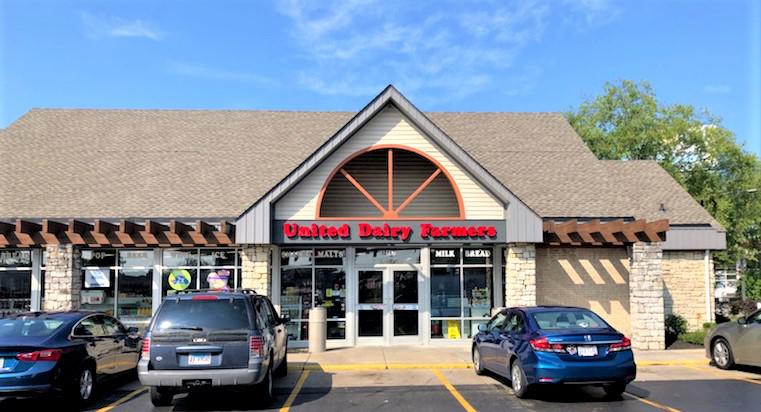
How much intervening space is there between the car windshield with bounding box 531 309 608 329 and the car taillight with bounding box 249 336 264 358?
4758 mm

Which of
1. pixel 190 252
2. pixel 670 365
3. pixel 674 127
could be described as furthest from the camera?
pixel 674 127

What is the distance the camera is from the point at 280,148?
23.4 m

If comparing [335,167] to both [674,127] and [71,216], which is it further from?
[674,127]

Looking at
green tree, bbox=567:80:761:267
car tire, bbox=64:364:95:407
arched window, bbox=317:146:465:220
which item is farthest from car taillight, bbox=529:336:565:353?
green tree, bbox=567:80:761:267

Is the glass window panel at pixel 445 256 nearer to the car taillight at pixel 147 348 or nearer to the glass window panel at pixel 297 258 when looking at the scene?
the glass window panel at pixel 297 258

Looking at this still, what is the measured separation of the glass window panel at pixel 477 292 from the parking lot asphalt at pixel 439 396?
17.7ft

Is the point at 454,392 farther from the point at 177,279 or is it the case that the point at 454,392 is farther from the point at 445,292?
the point at 177,279

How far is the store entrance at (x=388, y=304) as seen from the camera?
59.8 ft

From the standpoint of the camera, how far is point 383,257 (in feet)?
60.7

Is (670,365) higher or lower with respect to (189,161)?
lower

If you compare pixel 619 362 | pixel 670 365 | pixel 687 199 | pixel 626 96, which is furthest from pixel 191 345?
pixel 626 96

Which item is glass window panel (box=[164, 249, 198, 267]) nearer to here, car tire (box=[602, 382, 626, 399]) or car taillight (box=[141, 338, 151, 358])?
car taillight (box=[141, 338, 151, 358])

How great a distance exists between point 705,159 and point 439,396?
3468cm

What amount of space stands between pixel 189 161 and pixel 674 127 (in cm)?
3004
